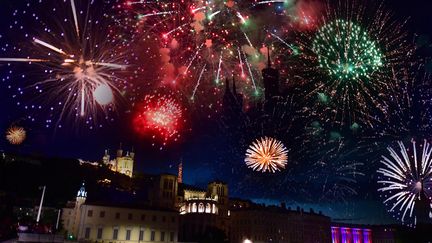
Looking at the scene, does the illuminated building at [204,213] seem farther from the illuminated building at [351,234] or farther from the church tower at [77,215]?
the illuminated building at [351,234]

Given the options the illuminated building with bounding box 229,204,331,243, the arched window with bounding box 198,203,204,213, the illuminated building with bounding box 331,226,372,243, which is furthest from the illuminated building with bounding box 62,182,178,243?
the illuminated building with bounding box 331,226,372,243

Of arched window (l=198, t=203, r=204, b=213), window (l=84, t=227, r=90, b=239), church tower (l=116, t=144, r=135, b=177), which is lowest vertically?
window (l=84, t=227, r=90, b=239)

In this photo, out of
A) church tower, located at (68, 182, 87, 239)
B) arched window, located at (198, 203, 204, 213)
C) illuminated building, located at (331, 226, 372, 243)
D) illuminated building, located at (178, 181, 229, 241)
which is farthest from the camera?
illuminated building, located at (331, 226, 372, 243)

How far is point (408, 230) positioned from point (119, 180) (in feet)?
294

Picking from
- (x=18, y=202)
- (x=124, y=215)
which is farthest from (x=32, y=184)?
(x=124, y=215)

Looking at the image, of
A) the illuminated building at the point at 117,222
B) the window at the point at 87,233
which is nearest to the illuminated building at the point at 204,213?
the illuminated building at the point at 117,222

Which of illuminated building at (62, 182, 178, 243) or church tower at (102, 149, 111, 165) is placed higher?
church tower at (102, 149, 111, 165)

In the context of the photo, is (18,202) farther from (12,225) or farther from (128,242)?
(12,225)

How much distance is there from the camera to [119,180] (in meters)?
127

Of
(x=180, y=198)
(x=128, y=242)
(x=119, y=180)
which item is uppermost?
(x=119, y=180)

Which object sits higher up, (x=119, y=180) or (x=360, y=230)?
(x=119, y=180)

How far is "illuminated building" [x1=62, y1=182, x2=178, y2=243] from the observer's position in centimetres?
6103

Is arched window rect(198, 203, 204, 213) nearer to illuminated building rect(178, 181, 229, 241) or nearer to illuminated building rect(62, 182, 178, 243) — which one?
illuminated building rect(178, 181, 229, 241)

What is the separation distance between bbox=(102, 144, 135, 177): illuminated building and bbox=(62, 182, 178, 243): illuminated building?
221 ft
